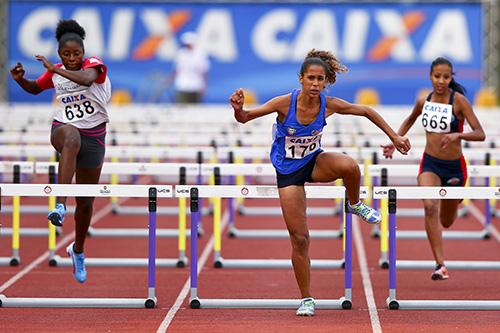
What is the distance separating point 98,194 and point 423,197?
2247mm

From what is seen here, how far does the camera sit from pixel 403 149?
8.24 m

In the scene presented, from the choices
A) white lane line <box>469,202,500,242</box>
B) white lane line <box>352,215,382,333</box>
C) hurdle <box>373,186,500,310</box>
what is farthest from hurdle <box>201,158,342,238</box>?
hurdle <box>373,186,500,310</box>

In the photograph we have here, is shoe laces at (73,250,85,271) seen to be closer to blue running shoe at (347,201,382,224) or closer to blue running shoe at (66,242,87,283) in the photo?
blue running shoe at (66,242,87,283)

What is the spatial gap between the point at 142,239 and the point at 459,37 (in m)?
12.0

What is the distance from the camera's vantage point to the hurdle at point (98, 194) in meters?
8.61

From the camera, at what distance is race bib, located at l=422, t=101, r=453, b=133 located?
980cm

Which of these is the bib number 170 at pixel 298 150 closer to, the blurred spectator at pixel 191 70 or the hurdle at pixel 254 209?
the hurdle at pixel 254 209

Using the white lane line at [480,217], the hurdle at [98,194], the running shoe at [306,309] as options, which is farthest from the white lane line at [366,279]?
the hurdle at [98,194]

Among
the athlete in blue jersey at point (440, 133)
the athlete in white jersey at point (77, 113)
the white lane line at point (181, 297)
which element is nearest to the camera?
the white lane line at point (181, 297)

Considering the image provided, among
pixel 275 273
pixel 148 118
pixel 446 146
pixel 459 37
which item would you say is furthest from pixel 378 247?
pixel 459 37

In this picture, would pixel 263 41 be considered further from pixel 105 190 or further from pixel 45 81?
pixel 105 190

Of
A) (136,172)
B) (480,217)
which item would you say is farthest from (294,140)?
(480,217)

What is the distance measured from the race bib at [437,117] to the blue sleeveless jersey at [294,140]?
5.40 feet

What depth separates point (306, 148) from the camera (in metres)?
8.44
